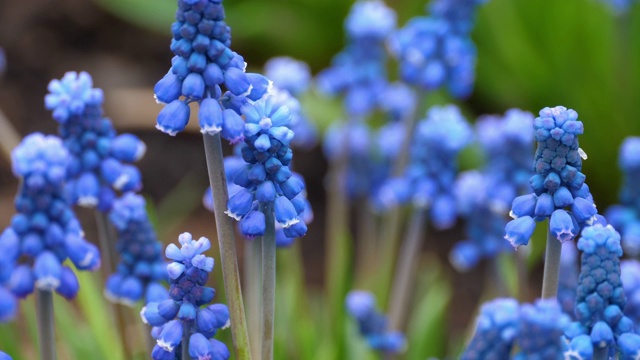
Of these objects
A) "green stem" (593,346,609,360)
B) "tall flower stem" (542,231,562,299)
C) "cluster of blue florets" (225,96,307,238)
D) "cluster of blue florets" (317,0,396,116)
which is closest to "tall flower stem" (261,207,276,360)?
"cluster of blue florets" (225,96,307,238)

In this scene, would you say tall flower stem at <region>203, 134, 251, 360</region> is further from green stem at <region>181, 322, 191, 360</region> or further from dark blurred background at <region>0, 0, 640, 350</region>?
dark blurred background at <region>0, 0, 640, 350</region>

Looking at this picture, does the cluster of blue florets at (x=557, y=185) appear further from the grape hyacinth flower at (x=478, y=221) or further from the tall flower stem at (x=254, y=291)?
the grape hyacinth flower at (x=478, y=221)

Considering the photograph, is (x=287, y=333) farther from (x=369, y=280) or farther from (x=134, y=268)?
(x=134, y=268)

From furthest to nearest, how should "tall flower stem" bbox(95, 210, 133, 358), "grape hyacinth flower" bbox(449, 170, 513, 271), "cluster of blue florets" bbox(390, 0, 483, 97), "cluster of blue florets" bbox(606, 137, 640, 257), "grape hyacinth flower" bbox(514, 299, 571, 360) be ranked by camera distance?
"cluster of blue florets" bbox(390, 0, 483, 97), "grape hyacinth flower" bbox(449, 170, 513, 271), "cluster of blue florets" bbox(606, 137, 640, 257), "tall flower stem" bbox(95, 210, 133, 358), "grape hyacinth flower" bbox(514, 299, 571, 360)

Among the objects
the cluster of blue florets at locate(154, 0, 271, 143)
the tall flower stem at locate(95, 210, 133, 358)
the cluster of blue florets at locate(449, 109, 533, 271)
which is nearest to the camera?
the cluster of blue florets at locate(154, 0, 271, 143)

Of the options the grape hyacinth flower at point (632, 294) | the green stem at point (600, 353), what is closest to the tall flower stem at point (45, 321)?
the green stem at point (600, 353)

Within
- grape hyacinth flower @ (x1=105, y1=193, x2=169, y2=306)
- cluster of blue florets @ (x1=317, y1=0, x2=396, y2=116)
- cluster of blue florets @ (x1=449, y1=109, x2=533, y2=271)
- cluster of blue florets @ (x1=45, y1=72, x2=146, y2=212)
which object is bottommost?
grape hyacinth flower @ (x1=105, y1=193, x2=169, y2=306)
